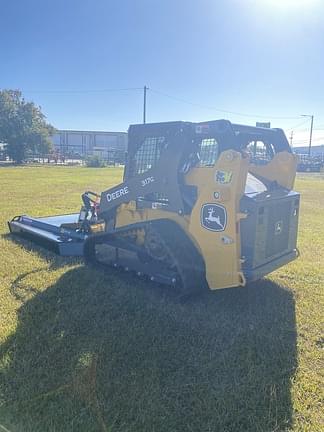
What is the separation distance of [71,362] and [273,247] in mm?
2395

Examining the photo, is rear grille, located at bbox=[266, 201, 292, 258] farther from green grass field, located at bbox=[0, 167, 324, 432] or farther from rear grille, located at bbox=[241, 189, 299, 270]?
green grass field, located at bbox=[0, 167, 324, 432]

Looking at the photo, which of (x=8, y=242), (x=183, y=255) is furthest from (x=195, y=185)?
(x=8, y=242)

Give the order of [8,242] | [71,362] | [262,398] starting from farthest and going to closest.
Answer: [8,242] → [71,362] → [262,398]

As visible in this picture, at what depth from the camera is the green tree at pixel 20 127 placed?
4041 centimetres

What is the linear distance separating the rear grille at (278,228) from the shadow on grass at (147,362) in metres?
0.61

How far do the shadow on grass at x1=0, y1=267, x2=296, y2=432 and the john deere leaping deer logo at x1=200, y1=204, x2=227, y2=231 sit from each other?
92cm

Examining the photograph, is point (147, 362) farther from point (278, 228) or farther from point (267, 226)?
point (278, 228)

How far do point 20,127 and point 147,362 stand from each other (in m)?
43.1

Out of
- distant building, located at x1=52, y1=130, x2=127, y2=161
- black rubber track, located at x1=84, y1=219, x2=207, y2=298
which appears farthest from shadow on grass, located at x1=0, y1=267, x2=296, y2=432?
distant building, located at x1=52, y1=130, x2=127, y2=161

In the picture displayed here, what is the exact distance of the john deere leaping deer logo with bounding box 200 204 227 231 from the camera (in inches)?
142

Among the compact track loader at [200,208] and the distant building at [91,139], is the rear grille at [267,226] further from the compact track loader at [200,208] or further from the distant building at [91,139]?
the distant building at [91,139]

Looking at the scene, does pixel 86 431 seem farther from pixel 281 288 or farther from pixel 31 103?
pixel 31 103

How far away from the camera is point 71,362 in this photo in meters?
2.97

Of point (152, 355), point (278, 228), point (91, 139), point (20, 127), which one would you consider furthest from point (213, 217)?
point (91, 139)
